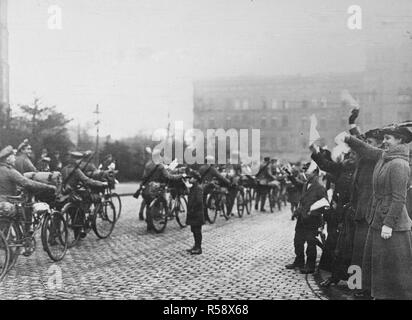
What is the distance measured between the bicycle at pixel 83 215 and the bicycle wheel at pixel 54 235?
0.99 ft

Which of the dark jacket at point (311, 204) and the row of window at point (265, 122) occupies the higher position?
the row of window at point (265, 122)

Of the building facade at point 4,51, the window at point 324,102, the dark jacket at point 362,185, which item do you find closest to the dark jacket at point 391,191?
the dark jacket at point 362,185

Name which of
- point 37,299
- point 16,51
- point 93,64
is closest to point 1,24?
point 16,51

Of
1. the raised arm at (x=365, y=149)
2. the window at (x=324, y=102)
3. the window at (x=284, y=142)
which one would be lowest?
the window at (x=284, y=142)

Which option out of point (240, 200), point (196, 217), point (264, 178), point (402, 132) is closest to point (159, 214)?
point (196, 217)

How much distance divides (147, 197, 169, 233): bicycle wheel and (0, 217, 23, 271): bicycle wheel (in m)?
4.20

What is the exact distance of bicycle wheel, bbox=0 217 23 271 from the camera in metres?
6.36

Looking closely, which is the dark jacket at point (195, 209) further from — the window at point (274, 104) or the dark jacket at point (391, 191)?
the window at point (274, 104)

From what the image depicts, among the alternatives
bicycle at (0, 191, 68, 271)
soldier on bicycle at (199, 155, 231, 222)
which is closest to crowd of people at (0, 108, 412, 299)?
bicycle at (0, 191, 68, 271)

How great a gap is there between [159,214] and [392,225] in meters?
6.80

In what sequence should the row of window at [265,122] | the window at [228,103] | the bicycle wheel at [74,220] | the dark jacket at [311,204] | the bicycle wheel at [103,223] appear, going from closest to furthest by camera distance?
the dark jacket at [311,204]
the bicycle wheel at [74,220]
the bicycle wheel at [103,223]
the window at [228,103]
the row of window at [265,122]

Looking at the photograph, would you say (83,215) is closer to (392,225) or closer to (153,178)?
(153,178)

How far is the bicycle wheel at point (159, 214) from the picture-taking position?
421 inches
